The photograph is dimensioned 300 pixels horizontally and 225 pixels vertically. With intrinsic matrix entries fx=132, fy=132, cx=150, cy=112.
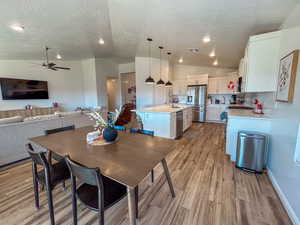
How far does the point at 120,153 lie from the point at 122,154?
0.04 meters

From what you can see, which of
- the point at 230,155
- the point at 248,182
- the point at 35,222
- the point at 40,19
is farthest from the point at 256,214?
the point at 40,19

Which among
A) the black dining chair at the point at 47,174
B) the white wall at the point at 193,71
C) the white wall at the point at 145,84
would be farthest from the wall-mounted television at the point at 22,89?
the white wall at the point at 193,71

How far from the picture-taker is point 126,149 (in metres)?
1.48

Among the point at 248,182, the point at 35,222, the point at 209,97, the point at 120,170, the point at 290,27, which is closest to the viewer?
the point at 120,170

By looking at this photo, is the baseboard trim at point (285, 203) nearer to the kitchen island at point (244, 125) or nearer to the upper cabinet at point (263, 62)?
the kitchen island at point (244, 125)

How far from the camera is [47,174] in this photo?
131 cm

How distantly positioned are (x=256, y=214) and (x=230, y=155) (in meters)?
1.43

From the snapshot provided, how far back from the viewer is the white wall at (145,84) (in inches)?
214

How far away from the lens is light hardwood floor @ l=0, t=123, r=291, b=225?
4.83 feet

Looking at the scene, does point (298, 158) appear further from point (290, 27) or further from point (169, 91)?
point (169, 91)

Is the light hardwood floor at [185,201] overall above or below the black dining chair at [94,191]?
below

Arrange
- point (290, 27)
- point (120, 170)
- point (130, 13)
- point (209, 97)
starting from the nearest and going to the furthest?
1. point (120, 170)
2. point (290, 27)
3. point (130, 13)
4. point (209, 97)

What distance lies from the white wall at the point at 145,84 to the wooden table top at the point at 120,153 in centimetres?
379

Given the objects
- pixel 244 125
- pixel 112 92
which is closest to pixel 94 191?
pixel 244 125
